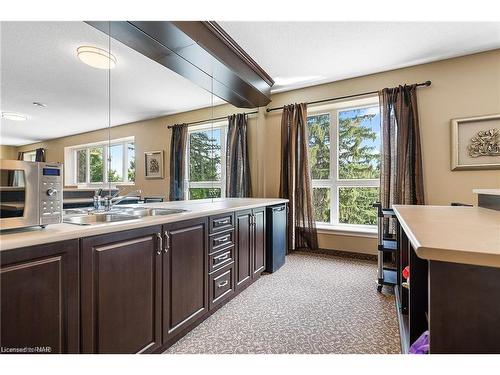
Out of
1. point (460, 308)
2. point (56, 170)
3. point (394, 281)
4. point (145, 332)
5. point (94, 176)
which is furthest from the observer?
point (394, 281)

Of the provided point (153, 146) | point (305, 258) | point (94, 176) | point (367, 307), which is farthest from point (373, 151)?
point (94, 176)

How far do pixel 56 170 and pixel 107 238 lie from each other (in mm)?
383

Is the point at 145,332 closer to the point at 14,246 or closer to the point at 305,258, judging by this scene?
the point at 14,246

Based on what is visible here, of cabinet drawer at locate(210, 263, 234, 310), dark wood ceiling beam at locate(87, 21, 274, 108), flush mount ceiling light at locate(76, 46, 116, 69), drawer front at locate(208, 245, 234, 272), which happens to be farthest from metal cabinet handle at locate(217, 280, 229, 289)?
dark wood ceiling beam at locate(87, 21, 274, 108)

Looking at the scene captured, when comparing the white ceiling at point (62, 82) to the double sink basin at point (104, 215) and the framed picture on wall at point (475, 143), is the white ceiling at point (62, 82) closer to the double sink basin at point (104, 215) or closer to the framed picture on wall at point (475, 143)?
the double sink basin at point (104, 215)

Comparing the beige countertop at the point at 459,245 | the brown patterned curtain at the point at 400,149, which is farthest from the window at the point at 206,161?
the beige countertop at the point at 459,245

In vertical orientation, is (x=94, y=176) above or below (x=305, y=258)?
above

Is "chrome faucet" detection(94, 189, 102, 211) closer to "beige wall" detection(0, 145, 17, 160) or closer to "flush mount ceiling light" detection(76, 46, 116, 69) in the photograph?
"beige wall" detection(0, 145, 17, 160)

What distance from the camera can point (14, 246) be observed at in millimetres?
871

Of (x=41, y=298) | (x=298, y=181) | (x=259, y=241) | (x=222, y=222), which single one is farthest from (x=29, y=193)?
(x=298, y=181)

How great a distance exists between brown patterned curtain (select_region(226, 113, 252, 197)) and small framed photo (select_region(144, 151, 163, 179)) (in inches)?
49.6

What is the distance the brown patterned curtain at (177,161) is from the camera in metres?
2.59
